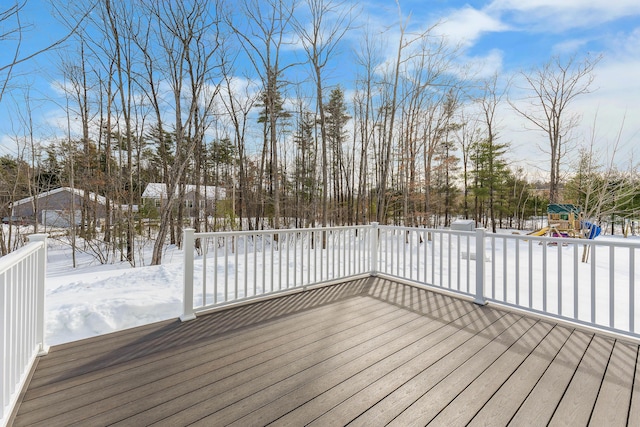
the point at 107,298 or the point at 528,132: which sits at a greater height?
the point at 528,132

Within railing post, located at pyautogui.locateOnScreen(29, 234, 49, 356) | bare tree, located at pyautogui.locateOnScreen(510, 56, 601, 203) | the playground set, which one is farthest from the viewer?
bare tree, located at pyautogui.locateOnScreen(510, 56, 601, 203)

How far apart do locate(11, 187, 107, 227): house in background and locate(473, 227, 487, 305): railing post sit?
9974 mm

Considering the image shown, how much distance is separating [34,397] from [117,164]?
900cm

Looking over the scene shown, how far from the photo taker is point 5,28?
12.3ft

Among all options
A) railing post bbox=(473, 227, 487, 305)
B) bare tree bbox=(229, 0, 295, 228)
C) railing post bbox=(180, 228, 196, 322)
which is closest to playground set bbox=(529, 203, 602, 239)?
railing post bbox=(473, 227, 487, 305)

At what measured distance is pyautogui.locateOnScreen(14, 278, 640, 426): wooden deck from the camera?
54.7 inches

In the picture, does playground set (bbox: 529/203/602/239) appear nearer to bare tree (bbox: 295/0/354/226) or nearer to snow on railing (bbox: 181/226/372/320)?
snow on railing (bbox: 181/226/372/320)

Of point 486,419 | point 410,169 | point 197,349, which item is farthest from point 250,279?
point 410,169

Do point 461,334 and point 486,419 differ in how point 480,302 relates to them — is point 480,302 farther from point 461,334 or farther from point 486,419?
point 486,419

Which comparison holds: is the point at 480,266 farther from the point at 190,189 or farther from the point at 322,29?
the point at 190,189

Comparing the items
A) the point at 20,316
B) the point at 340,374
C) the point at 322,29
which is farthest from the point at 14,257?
the point at 322,29

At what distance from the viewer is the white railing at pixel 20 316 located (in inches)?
49.6

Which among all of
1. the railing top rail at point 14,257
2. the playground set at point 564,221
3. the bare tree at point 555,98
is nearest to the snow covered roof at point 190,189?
the railing top rail at point 14,257

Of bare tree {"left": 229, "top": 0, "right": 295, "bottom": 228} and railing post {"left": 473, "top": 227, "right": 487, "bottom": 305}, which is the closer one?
railing post {"left": 473, "top": 227, "right": 487, "bottom": 305}
